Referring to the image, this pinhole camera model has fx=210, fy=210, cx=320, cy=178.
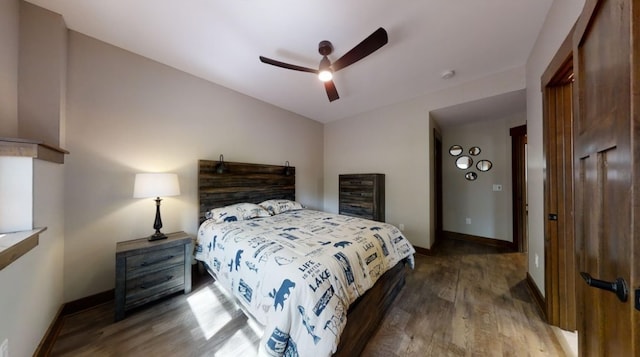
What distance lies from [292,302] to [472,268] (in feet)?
9.10

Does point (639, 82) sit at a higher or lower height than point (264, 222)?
higher

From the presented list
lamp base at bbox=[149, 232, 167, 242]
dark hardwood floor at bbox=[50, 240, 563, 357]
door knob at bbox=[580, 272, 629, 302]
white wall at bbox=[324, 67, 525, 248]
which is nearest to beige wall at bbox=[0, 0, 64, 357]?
dark hardwood floor at bbox=[50, 240, 563, 357]

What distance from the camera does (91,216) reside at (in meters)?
2.00

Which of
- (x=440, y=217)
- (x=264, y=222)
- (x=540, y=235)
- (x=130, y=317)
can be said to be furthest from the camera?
(x=440, y=217)

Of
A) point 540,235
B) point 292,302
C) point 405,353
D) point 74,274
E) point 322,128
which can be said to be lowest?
point 405,353

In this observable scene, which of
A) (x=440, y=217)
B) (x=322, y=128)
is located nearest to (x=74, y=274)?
(x=322, y=128)

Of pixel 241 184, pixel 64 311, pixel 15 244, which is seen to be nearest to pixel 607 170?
pixel 15 244

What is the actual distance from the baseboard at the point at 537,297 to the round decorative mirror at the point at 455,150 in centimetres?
246

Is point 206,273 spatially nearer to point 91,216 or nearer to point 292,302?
point 91,216

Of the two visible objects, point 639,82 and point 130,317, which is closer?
point 639,82

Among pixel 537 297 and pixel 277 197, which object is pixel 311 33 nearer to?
pixel 277 197

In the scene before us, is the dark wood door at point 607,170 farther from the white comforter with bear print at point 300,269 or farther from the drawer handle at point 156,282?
the drawer handle at point 156,282

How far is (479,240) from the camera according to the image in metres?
3.93

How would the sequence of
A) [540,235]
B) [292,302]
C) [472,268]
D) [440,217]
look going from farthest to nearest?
[440,217] → [472,268] → [540,235] → [292,302]
